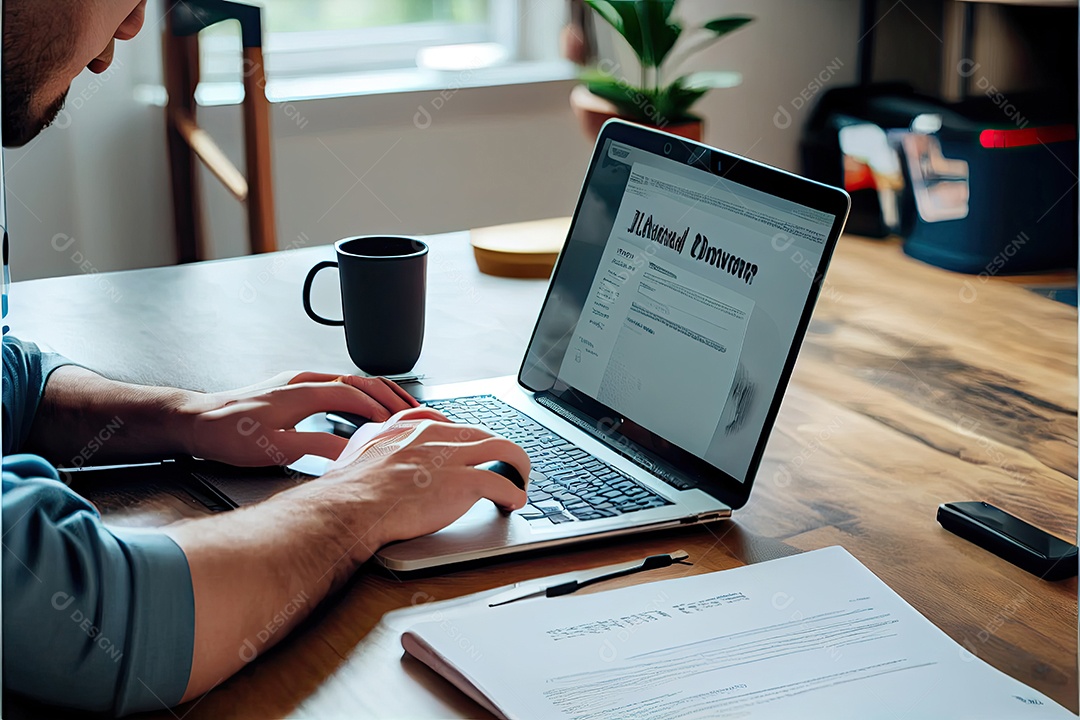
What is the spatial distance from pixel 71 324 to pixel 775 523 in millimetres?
846

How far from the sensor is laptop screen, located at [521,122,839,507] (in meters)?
0.83

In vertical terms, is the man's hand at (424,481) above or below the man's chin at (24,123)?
below

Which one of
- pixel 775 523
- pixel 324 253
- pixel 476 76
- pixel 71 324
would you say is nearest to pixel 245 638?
pixel 775 523

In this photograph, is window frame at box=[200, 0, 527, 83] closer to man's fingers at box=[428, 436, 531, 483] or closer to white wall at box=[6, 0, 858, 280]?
white wall at box=[6, 0, 858, 280]

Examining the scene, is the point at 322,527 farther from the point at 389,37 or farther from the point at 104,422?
the point at 389,37

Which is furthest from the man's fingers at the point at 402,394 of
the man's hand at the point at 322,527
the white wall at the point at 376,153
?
the white wall at the point at 376,153

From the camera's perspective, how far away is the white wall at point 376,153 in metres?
2.41

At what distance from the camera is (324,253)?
1.55 m

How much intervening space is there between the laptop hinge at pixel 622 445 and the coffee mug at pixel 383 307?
17 cm

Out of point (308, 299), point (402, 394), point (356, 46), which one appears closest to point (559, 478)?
A: point (402, 394)

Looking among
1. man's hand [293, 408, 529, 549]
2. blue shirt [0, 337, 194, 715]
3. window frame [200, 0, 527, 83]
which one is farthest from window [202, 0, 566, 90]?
blue shirt [0, 337, 194, 715]

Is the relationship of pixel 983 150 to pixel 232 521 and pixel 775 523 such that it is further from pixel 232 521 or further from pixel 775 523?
pixel 232 521

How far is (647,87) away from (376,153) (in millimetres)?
858

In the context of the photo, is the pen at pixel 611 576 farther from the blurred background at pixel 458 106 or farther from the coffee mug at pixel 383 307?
the blurred background at pixel 458 106
